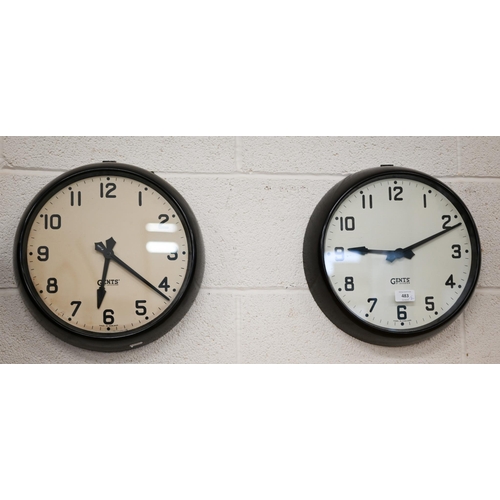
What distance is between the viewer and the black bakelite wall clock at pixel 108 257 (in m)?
1.03

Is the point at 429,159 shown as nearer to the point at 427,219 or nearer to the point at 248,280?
the point at 427,219

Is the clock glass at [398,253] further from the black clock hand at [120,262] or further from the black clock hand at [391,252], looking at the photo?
the black clock hand at [120,262]

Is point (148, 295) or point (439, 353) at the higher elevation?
point (148, 295)

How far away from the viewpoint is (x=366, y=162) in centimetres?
118

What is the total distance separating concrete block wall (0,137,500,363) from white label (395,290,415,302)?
139 mm

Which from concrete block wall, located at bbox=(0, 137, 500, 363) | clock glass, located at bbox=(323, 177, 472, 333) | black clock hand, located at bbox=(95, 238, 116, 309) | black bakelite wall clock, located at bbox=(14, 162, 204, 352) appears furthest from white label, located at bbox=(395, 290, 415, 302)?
black clock hand, located at bbox=(95, 238, 116, 309)

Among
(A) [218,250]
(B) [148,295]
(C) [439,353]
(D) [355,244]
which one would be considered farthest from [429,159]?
(B) [148,295]

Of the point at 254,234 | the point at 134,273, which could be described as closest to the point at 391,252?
the point at 254,234

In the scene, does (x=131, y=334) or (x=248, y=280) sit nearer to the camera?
(x=131, y=334)

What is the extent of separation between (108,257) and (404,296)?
70 cm

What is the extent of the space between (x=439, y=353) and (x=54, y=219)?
0.99 m

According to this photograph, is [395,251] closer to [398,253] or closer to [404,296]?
[398,253]

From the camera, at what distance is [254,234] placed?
1.15 m

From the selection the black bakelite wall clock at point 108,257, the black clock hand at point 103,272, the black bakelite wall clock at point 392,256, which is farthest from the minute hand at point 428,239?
the black clock hand at point 103,272
